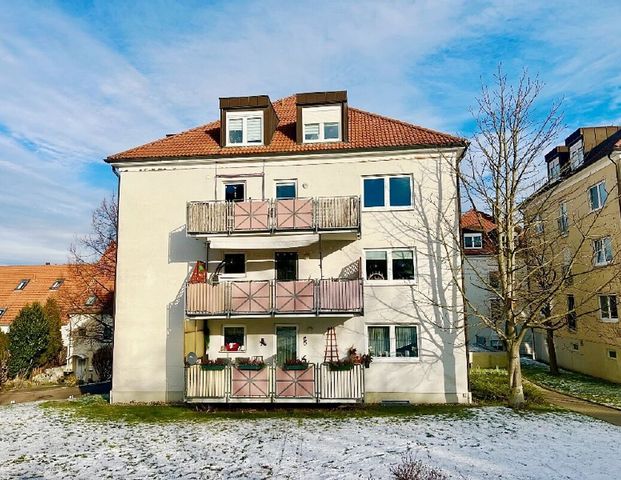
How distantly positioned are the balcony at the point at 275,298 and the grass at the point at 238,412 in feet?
12.0

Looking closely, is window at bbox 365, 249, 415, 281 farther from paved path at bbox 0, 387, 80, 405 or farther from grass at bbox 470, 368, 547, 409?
paved path at bbox 0, 387, 80, 405

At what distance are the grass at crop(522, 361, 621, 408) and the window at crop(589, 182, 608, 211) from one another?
968cm

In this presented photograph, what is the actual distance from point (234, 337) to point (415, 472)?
10.4m

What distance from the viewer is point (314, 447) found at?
38.6ft

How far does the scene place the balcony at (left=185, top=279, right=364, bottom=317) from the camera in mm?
16219

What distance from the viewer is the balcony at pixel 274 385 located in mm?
15992

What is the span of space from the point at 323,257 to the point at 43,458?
37.2 feet

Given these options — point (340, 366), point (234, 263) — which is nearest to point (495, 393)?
point (340, 366)

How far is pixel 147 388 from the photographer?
59.2 ft

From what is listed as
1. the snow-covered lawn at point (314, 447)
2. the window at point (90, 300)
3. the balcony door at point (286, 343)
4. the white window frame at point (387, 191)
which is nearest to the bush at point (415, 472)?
the snow-covered lawn at point (314, 447)

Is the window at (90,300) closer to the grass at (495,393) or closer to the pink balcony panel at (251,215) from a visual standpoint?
the pink balcony panel at (251,215)

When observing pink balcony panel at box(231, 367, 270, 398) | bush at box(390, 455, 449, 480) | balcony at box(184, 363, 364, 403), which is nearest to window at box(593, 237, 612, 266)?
balcony at box(184, 363, 364, 403)

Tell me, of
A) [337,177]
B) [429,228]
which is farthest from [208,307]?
[429,228]

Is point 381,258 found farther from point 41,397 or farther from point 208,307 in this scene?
point 41,397
